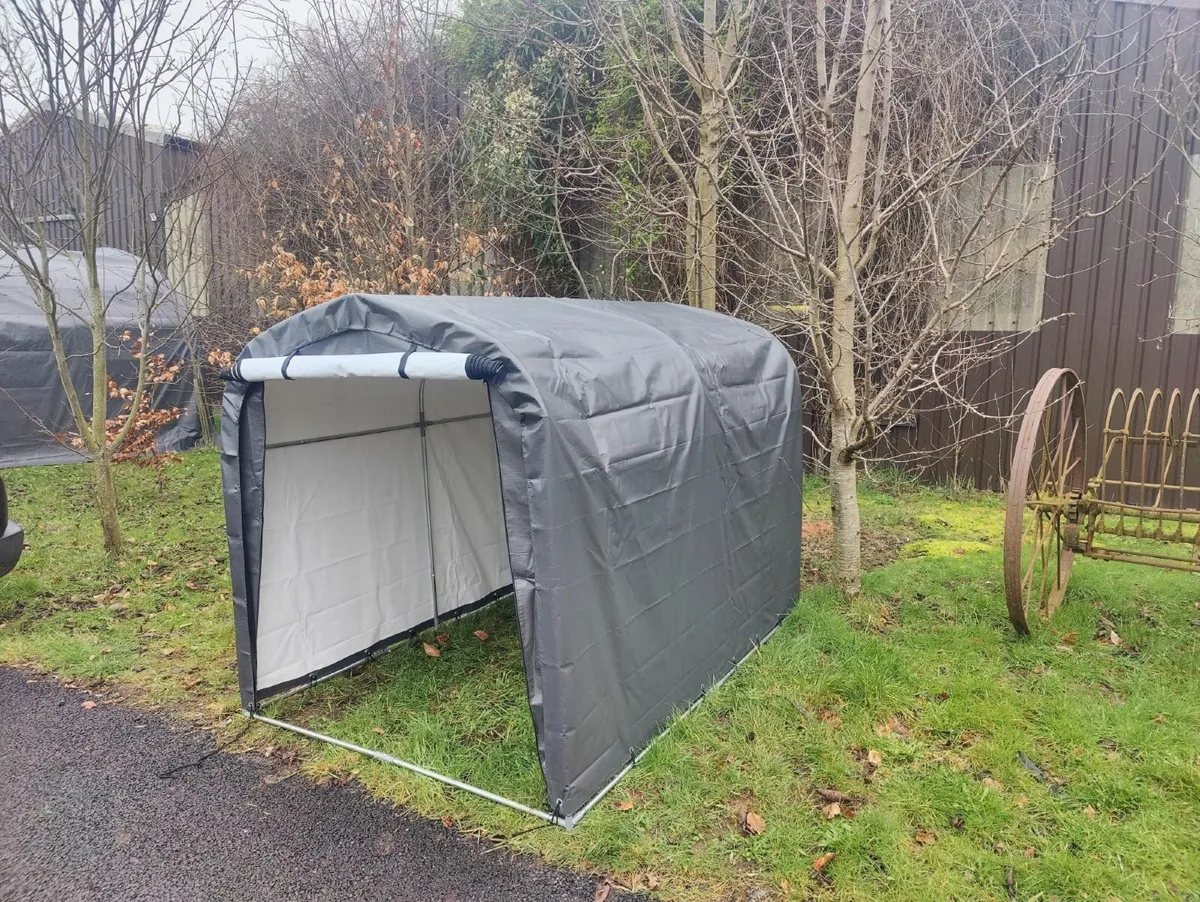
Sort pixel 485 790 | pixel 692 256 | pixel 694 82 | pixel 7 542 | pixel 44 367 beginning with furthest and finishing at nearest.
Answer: pixel 44 367
pixel 692 256
pixel 694 82
pixel 7 542
pixel 485 790

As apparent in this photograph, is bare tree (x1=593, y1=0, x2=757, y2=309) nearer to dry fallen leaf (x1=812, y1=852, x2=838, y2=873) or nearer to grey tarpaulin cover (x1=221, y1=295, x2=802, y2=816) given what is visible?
grey tarpaulin cover (x1=221, y1=295, x2=802, y2=816)

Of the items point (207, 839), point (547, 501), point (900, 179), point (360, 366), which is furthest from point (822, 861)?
point (900, 179)

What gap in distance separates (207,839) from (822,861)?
231 centimetres

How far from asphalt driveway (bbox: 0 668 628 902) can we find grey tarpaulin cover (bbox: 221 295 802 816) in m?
0.42

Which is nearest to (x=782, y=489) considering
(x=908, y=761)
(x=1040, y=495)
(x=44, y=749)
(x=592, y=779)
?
(x=1040, y=495)

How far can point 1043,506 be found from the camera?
4.56 meters

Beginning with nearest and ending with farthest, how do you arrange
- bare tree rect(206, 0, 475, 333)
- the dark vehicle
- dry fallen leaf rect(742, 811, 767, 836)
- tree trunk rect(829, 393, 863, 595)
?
dry fallen leaf rect(742, 811, 767, 836) → the dark vehicle → tree trunk rect(829, 393, 863, 595) → bare tree rect(206, 0, 475, 333)

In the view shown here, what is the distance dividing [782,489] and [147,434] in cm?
622

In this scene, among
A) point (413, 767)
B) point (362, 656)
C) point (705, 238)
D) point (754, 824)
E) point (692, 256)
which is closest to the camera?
point (754, 824)

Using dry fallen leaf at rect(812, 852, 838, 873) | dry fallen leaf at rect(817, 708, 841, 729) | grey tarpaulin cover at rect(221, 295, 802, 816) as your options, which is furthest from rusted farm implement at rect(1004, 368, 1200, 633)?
dry fallen leaf at rect(812, 852, 838, 873)

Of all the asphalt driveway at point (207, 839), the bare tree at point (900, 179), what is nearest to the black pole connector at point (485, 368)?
the asphalt driveway at point (207, 839)

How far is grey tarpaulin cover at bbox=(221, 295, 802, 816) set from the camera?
9.37 feet

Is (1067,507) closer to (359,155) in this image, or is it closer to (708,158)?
(708,158)

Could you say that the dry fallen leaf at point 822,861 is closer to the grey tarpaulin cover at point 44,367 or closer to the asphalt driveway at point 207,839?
the asphalt driveway at point 207,839
